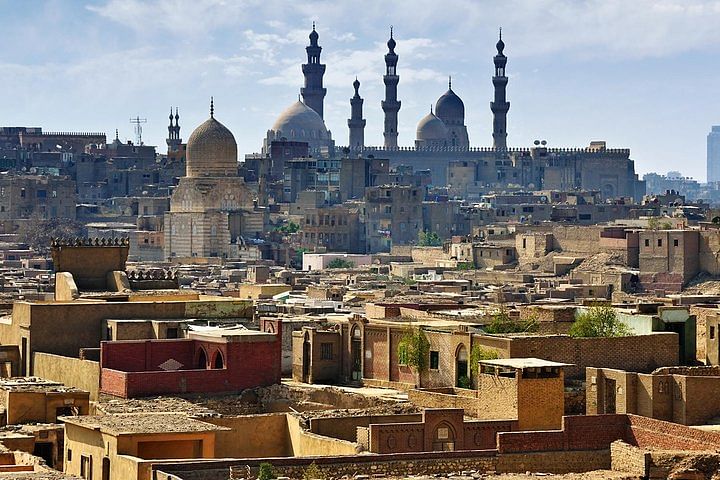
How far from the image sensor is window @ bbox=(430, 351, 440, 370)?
34.1 meters

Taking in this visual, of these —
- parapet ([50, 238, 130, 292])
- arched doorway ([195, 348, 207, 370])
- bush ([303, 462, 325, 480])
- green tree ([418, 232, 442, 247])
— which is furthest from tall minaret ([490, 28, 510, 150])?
bush ([303, 462, 325, 480])

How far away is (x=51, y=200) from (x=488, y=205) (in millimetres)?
24014

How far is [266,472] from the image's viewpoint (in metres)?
24.5

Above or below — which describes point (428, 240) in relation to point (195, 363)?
above

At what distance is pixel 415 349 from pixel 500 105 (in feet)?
371

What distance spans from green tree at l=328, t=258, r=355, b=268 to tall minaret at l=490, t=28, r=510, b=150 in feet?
193

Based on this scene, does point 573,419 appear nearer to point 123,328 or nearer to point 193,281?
point 123,328

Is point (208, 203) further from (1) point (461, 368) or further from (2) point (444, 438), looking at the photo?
(2) point (444, 438)

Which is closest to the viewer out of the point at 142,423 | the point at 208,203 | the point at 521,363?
the point at 142,423

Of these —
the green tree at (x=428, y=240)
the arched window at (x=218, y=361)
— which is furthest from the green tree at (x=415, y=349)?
the green tree at (x=428, y=240)

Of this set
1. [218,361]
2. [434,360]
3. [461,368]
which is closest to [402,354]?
[434,360]

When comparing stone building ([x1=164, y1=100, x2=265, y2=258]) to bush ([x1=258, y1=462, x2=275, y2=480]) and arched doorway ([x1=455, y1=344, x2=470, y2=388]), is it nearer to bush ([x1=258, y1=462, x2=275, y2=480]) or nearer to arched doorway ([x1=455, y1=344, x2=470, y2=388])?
arched doorway ([x1=455, y1=344, x2=470, y2=388])

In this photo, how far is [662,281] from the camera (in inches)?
2387

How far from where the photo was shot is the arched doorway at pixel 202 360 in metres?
34.3
